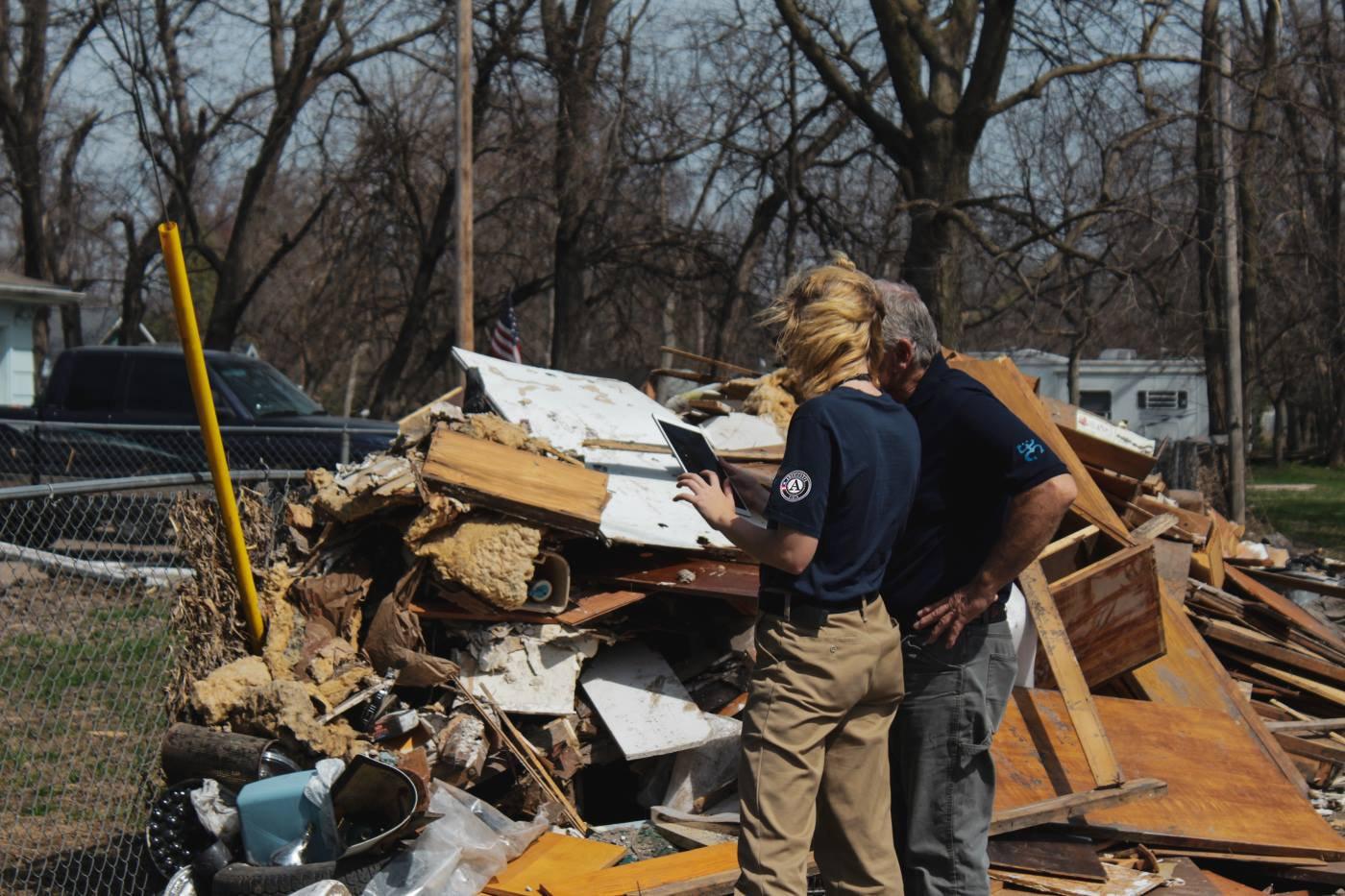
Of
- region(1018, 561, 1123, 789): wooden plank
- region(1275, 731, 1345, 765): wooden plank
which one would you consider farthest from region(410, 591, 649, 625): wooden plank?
region(1275, 731, 1345, 765): wooden plank

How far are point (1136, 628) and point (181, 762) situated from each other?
3629 mm

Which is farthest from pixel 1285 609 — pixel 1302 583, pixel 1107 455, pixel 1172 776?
pixel 1172 776

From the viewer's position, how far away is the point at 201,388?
155 inches

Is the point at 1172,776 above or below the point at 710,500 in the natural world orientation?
below

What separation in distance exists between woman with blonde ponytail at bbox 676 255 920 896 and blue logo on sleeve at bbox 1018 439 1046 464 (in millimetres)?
279

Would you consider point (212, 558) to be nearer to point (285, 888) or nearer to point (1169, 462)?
point (285, 888)

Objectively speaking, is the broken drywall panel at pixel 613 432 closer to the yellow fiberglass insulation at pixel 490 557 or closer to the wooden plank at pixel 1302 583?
the yellow fiberglass insulation at pixel 490 557

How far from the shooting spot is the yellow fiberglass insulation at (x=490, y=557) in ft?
16.1

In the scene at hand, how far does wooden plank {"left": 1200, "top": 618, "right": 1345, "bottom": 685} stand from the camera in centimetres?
638

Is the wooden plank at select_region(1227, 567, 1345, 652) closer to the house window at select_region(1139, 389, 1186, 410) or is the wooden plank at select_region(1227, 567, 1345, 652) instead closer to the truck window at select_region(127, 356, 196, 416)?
the truck window at select_region(127, 356, 196, 416)

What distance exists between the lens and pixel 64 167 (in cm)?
2853

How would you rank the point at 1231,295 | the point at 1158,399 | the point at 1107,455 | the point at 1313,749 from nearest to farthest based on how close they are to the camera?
the point at 1313,749 < the point at 1107,455 < the point at 1231,295 < the point at 1158,399

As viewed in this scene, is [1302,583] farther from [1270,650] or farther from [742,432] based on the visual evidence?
[742,432]

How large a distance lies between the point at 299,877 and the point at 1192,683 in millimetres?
3788
